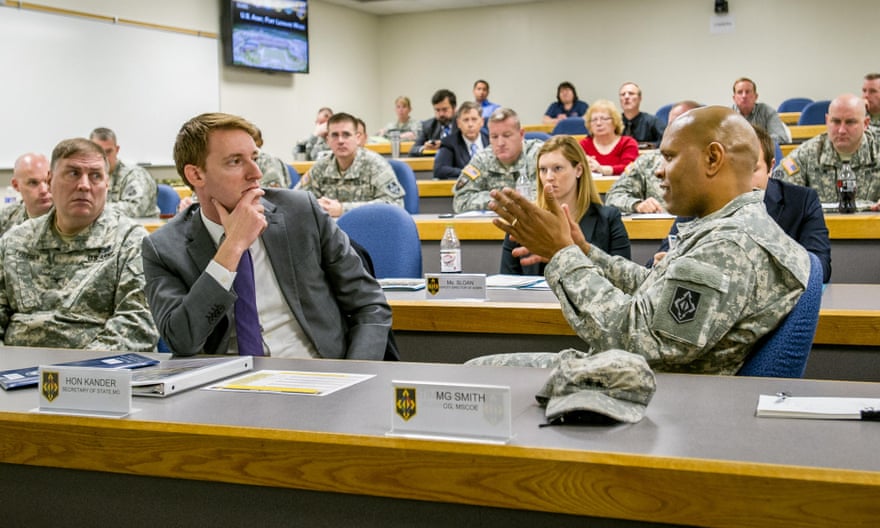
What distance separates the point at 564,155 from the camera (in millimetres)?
3424

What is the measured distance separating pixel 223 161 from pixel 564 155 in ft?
5.01

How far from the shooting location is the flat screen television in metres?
10.8

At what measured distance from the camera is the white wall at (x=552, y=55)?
1206cm

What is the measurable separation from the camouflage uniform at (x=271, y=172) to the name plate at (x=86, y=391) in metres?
4.69

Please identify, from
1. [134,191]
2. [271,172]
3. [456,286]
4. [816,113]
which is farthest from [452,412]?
[816,113]

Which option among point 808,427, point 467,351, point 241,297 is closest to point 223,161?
point 241,297

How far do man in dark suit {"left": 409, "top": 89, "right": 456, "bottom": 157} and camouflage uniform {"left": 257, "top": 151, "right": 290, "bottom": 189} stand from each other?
11.3ft

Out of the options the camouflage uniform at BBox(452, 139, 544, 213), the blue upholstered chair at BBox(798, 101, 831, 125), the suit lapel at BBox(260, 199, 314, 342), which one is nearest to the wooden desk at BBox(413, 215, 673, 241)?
the camouflage uniform at BBox(452, 139, 544, 213)

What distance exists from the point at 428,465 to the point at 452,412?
81 mm

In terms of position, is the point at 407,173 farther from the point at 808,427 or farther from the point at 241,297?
the point at 808,427

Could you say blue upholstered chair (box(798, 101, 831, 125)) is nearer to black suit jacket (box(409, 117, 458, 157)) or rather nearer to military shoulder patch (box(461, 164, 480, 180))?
black suit jacket (box(409, 117, 458, 157))

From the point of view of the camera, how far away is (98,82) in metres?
9.16

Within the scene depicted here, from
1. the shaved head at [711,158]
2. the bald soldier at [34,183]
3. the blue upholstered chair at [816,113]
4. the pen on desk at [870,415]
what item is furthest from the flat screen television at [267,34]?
the pen on desk at [870,415]

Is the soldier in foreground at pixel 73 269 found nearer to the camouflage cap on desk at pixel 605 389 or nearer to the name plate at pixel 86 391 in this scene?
the name plate at pixel 86 391
